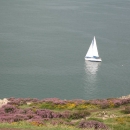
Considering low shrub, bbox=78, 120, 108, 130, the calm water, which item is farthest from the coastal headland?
the calm water

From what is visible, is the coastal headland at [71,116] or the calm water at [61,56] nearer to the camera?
the coastal headland at [71,116]

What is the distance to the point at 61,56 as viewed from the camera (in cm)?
10088

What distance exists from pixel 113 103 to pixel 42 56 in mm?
73908

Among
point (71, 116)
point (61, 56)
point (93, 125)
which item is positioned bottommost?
point (93, 125)

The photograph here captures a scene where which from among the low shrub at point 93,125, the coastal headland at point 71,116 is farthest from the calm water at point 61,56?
the low shrub at point 93,125

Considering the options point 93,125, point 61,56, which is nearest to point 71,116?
point 93,125

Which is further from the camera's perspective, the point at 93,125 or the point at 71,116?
the point at 71,116

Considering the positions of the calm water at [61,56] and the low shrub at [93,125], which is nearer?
the low shrub at [93,125]

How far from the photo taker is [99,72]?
301 ft

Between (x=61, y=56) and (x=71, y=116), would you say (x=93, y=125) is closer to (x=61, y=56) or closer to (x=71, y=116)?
(x=71, y=116)

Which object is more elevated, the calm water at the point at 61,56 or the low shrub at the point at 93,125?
the calm water at the point at 61,56

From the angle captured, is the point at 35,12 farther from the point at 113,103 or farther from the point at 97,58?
the point at 113,103

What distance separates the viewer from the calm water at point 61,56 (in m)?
76.2

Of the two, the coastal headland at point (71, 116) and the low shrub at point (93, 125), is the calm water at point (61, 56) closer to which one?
the coastal headland at point (71, 116)
